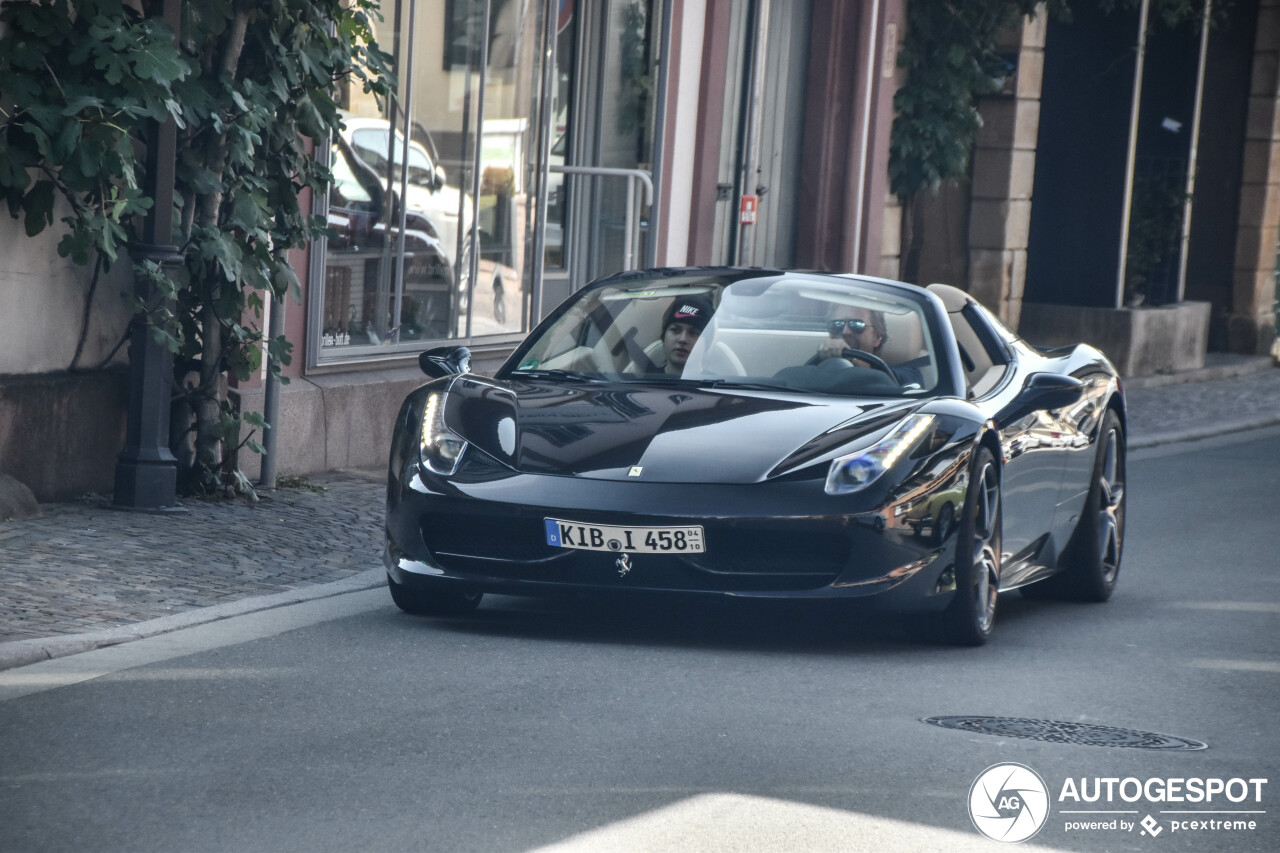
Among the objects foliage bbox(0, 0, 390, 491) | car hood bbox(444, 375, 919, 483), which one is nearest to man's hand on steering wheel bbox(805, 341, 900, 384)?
car hood bbox(444, 375, 919, 483)

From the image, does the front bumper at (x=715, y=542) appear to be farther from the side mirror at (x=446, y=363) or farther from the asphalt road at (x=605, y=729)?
the side mirror at (x=446, y=363)

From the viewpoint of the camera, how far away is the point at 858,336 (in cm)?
771

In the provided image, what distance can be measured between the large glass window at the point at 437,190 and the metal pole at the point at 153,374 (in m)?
2.12

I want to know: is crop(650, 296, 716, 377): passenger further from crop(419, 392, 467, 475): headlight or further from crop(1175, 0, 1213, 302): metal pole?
crop(1175, 0, 1213, 302): metal pole

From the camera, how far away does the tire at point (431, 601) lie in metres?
7.21

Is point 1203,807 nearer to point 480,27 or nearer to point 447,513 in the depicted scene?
point 447,513

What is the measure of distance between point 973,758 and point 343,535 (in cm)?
451

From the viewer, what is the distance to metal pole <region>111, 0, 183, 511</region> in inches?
369

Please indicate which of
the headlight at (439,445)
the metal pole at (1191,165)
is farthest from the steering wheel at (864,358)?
the metal pole at (1191,165)

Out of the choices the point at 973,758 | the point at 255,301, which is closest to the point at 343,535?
the point at 255,301

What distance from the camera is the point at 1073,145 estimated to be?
77.5 ft

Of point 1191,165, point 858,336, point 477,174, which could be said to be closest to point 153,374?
point 858,336

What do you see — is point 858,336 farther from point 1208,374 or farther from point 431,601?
point 1208,374

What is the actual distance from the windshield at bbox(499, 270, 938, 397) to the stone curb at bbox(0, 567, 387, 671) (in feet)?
3.51
